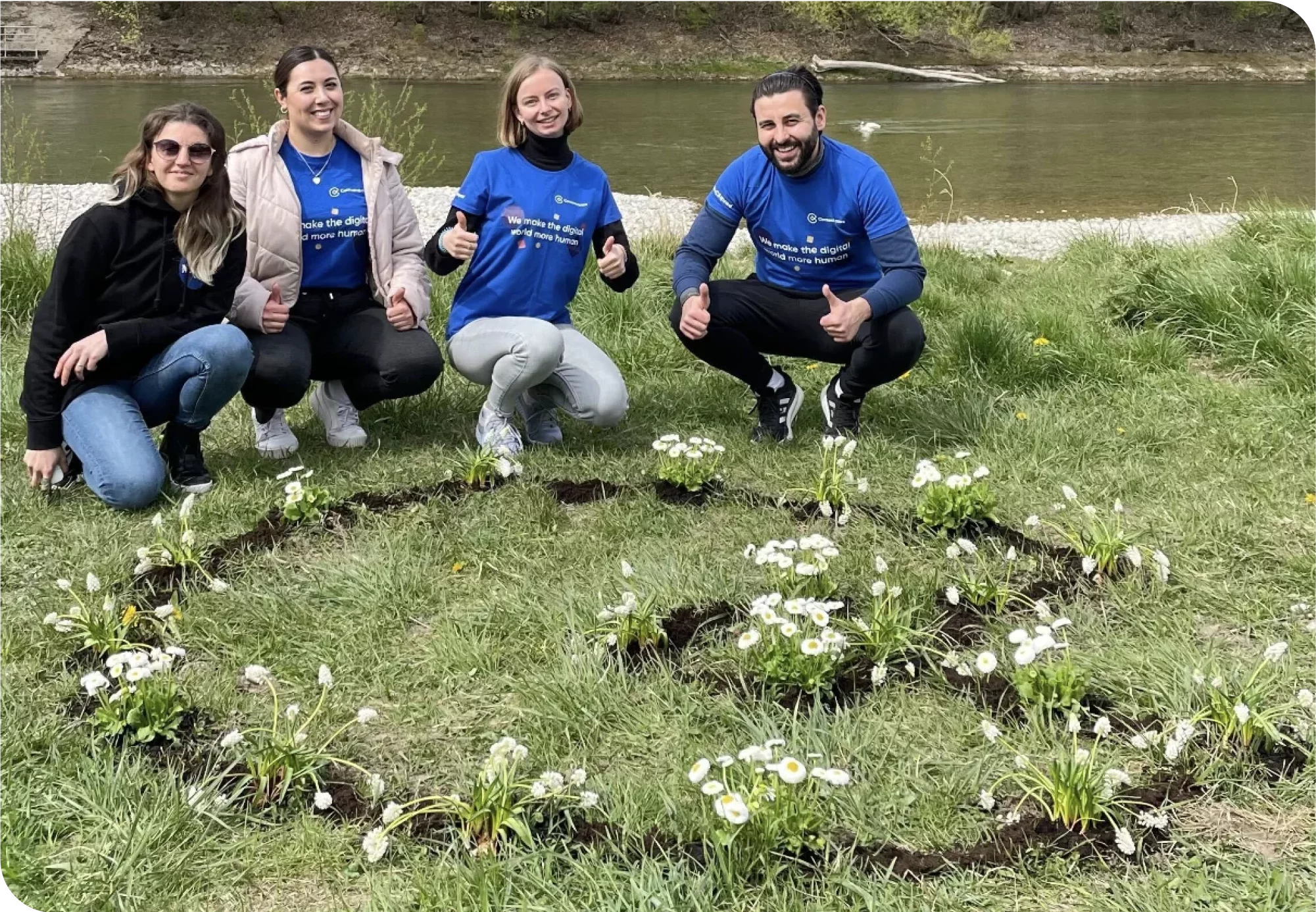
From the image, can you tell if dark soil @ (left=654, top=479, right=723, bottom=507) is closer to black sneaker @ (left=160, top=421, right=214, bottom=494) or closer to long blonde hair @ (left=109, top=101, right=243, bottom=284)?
black sneaker @ (left=160, top=421, right=214, bottom=494)

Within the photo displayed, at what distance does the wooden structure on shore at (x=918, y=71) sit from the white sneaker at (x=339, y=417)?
37.1m

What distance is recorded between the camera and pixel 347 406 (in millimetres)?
4887

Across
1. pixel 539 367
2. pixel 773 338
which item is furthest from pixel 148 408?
pixel 773 338

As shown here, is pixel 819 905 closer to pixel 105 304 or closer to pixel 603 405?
pixel 603 405

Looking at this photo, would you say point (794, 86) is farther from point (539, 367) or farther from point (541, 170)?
point (539, 367)

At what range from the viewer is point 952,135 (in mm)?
22656

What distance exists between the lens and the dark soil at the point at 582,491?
4.25m

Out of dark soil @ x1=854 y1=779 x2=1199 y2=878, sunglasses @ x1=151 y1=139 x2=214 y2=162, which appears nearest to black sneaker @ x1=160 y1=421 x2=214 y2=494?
sunglasses @ x1=151 y1=139 x2=214 y2=162

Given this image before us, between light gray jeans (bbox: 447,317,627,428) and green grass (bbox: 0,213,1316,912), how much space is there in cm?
23

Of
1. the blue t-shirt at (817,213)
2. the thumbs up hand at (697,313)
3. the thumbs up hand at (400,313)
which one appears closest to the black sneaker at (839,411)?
the blue t-shirt at (817,213)

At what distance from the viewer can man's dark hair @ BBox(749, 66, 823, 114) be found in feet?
14.5

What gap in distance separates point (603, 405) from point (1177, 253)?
423 centimetres

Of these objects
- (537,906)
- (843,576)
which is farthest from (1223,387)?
(537,906)

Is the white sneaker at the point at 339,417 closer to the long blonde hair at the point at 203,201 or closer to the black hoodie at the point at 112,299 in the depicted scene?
A: the black hoodie at the point at 112,299
